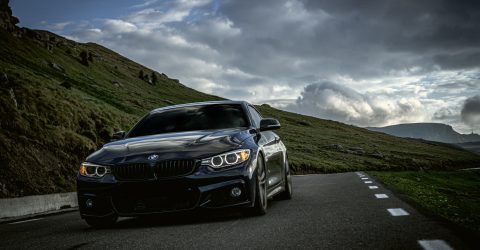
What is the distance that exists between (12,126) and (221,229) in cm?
1597

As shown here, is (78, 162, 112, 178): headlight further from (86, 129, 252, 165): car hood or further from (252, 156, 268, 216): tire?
(252, 156, 268, 216): tire

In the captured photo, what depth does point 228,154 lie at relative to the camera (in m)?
6.75

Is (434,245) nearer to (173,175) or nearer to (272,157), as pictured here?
(173,175)

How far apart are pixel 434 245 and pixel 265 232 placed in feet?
5.80

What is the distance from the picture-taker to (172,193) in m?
6.41

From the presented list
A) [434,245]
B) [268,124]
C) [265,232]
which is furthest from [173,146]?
[434,245]

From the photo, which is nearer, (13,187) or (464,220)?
(464,220)

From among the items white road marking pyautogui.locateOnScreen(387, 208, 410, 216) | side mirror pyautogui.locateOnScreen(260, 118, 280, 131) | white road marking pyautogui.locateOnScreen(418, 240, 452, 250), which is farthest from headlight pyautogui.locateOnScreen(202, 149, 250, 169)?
white road marking pyautogui.locateOnScreen(418, 240, 452, 250)

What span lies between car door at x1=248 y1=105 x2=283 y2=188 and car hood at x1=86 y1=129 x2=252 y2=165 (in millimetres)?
840

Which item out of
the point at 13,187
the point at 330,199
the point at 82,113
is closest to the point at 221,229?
the point at 330,199

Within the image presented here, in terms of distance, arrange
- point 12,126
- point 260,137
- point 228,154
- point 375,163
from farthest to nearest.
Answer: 1. point 375,163
2. point 12,126
3. point 260,137
4. point 228,154

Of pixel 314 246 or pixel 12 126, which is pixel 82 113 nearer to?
pixel 12 126

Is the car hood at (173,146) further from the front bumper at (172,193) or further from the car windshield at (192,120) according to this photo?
the car windshield at (192,120)

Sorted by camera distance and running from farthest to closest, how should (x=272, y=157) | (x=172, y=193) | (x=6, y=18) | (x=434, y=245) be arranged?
(x=6, y=18) < (x=272, y=157) < (x=172, y=193) < (x=434, y=245)
